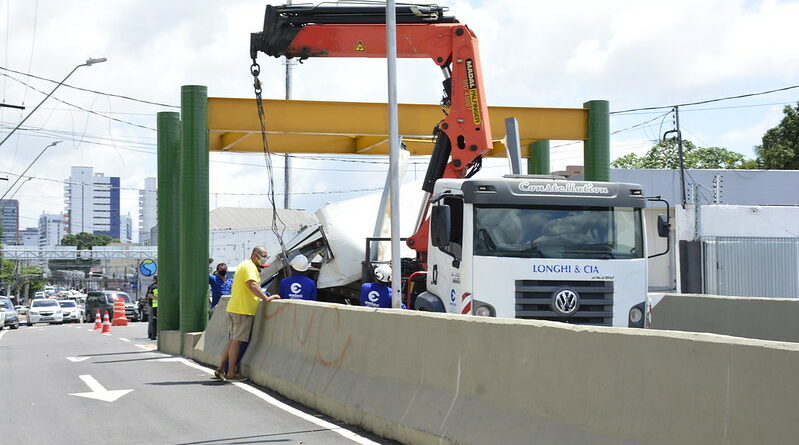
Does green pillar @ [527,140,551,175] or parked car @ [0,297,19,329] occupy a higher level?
green pillar @ [527,140,551,175]

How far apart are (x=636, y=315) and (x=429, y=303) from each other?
2553mm

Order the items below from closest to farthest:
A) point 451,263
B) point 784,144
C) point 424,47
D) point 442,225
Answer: point 442,225, point 451,263, point 424,47, point 784,144

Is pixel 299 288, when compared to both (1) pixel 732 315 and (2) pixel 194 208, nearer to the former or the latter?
(2) pixel 194 208

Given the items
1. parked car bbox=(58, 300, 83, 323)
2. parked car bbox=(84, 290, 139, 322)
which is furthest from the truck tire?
parked car bbox=(58, 300, 83, 323)

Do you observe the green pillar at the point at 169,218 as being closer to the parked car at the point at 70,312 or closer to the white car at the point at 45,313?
the white car at the point at 45,313

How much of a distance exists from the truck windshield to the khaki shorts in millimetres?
3814

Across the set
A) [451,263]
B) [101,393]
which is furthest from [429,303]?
[101,393]

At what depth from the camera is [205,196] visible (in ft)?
61.4

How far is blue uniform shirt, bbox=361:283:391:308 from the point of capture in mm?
15211

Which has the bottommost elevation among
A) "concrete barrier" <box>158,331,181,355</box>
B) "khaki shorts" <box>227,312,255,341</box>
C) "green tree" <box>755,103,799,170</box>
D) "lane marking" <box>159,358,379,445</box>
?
"concrete barrier" <box>158,331,181,355</box>

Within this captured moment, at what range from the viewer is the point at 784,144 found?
62.2m

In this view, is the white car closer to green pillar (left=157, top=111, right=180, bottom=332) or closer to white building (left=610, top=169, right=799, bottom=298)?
white building (left=610, top=169, right=799, bottom=298)

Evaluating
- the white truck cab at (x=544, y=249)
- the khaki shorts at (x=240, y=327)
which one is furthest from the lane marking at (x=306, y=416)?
the white truck cab at (x=544, y=249)

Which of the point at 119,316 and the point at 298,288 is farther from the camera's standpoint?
the point at 119,316
